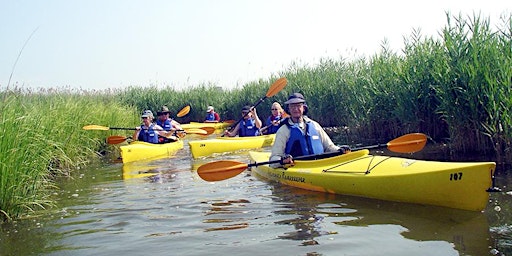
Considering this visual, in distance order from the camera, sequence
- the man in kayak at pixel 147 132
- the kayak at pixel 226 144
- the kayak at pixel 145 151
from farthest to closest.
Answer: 1. the man in kayak at pixel 147 132
2. the kayak at pixel 226 144
3. the kayak at pixel 145 151

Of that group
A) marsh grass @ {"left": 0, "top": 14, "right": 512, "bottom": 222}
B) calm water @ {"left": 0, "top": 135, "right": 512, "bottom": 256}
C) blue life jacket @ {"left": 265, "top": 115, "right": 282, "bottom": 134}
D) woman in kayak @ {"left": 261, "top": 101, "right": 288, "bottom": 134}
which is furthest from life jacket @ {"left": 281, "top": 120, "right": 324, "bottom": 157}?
blue life jacket @ {"left": 265, "top": 115, "right": 282, "bottom": 134}

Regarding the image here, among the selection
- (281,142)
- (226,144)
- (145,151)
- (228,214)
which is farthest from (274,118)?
(228,214)

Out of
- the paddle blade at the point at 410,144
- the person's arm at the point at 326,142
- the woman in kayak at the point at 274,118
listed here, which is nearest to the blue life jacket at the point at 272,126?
the woman in kayak at the point at 274,118

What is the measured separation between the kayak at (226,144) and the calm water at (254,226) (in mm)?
3763

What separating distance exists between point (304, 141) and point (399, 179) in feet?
5.40

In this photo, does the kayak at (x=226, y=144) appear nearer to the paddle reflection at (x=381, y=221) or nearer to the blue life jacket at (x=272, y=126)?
the blue life jacket at (x=272, y=126)

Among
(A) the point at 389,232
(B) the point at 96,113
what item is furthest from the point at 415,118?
(B) the point at 96,113

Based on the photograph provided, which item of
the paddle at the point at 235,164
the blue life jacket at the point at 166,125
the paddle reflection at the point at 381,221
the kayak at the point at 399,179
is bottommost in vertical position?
the paddle reflection at the point at 381,221

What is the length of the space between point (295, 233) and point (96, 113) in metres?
7.93

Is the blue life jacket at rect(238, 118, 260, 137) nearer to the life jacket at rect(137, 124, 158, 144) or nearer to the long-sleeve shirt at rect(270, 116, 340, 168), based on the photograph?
the life jacket at rect(137, 124, 158, 144)

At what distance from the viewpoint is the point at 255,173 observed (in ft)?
26.5

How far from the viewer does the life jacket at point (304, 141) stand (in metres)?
6.45

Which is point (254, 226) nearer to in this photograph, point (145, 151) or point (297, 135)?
point (297, 135)

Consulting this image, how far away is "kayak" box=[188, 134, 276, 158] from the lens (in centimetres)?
1047
